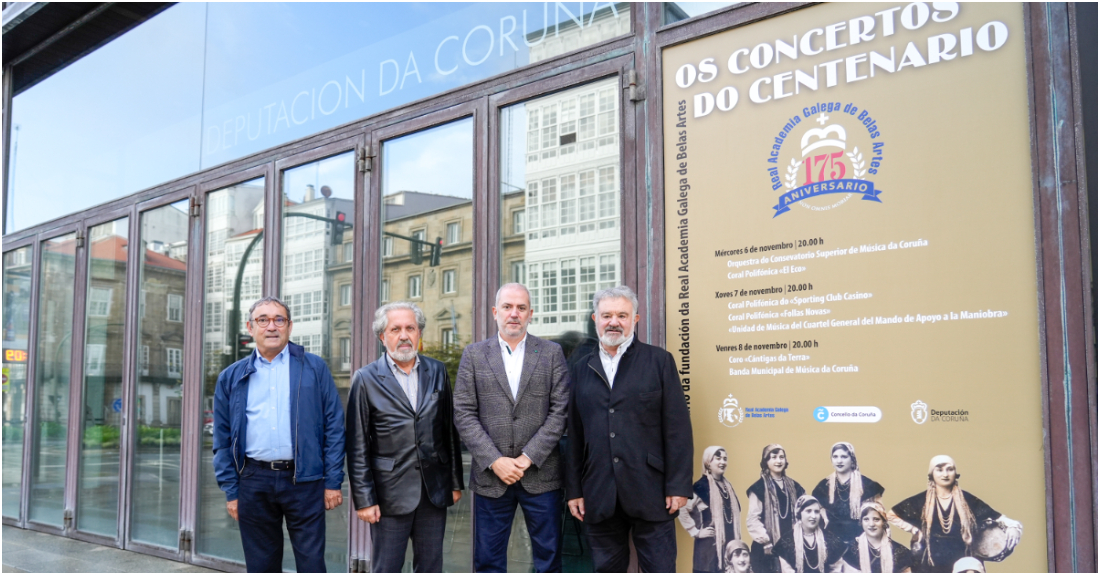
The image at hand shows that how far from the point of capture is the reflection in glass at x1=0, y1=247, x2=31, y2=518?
9.58 metres

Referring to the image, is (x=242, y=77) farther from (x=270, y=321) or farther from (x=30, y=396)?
(x=30, y=396)

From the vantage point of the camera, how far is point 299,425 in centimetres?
467

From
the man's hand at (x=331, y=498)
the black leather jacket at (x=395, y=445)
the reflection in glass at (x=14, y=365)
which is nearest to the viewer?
the black leather jacket at (x=395, y=445)

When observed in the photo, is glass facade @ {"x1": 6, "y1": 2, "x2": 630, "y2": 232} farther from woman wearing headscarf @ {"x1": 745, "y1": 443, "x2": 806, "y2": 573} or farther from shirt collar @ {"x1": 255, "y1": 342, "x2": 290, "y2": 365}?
woman wearing headscarf @ {"x1": 745, "y1": 443, "x2": 806, "y2": 573}

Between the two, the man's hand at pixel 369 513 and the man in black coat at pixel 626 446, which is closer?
the man in black coat at pixel 626 446

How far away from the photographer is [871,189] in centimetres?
409

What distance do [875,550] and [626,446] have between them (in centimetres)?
123

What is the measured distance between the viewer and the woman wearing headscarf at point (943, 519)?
3.74 metres

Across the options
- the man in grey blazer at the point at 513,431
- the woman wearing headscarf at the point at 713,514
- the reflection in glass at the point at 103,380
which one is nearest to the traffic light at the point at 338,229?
the man in grey blazer at the point at 513,431

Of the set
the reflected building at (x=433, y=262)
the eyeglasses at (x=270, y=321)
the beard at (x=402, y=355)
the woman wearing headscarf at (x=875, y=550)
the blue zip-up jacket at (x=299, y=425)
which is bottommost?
the woman wearing headscarf at (x=875, y=550)

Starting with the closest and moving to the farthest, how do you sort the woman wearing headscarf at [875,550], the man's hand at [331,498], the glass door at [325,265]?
the woman wearing headscarf at [875,550], the man's hand at [331,498], the glass door at [325,265]

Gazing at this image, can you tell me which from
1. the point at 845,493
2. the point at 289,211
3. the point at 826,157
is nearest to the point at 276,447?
the point at 289,211

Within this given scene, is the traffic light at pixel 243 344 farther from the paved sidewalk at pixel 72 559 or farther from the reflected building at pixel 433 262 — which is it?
the paved sidewalk at pixel 72 559

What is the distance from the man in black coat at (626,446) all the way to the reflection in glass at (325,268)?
254 cm
